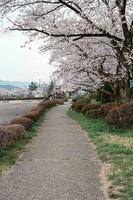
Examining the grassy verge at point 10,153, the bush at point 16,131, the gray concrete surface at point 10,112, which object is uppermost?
the bush at point 16,131

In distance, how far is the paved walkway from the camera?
26.0 feet

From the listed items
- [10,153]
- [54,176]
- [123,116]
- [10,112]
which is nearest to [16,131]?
[10,153]

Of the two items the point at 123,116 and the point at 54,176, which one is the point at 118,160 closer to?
the point at 54,176

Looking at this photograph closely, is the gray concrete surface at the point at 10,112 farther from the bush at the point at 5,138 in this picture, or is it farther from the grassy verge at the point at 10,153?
the bush at the point at 5,138

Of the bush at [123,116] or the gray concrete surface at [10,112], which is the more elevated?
the bush at [123,116]

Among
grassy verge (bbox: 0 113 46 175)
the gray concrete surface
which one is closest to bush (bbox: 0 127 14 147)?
grassy verge (bbox: 0 113 46 175)

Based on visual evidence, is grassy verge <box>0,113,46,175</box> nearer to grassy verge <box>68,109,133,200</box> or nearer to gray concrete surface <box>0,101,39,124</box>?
grassy verge <box>68,109,133,200</box>

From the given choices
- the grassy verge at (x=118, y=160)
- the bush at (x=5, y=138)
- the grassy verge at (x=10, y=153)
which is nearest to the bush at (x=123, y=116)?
the grassy verge at (x=118, y=160)

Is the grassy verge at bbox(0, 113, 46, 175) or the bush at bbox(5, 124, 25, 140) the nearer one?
the grassy verge at bbox(0, 113, 46, 175)

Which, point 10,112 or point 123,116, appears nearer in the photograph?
point 123,116

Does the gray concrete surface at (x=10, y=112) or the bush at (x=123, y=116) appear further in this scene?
the gray concrete surface at (x=10, y=112)

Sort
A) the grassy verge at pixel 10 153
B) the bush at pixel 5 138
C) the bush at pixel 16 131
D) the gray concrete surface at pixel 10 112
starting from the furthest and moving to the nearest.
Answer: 1. the gray concrete surface at pixel 10 112
2. the bush at pixel 16 131
3. the bush at pixel 5 138
4. the grassy verge at pixel 10 153

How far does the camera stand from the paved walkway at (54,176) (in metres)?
7.93

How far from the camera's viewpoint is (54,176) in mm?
9539
